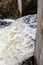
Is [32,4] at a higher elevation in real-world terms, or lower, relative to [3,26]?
higher

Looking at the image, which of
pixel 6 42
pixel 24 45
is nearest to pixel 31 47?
pixel 24 45

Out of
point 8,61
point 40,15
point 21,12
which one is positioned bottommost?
point 8,61

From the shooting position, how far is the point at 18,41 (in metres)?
2.88

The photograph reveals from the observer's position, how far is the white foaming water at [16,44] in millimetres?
2588

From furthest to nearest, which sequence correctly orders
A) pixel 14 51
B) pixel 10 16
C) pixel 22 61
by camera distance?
1. pixel 10 16
2. pixel 14 51
3. pixel 22 61

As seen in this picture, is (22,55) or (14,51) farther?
(14,51)

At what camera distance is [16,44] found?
2.85 metres

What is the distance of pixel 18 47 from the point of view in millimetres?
2764

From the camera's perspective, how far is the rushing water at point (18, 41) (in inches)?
103

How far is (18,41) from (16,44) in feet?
0.16

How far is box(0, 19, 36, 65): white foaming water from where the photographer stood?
2588mm

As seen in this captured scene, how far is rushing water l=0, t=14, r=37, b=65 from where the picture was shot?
2605 mm

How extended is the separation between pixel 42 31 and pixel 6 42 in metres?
1.17

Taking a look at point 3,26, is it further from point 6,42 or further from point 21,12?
point 6,42
